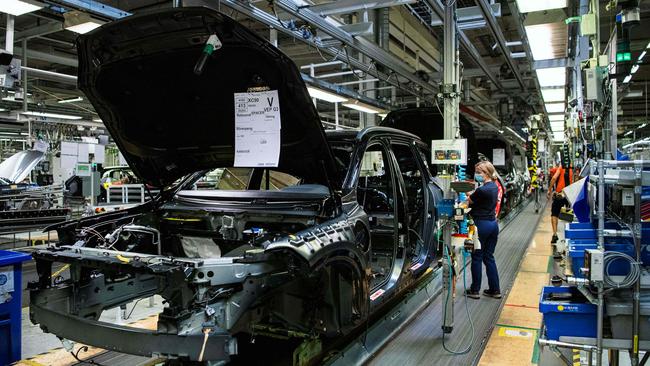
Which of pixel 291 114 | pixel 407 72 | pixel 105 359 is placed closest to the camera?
pixel 291 114

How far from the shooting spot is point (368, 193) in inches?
184

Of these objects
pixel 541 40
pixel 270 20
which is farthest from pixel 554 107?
pixel 270 20

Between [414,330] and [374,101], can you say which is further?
[374,101]

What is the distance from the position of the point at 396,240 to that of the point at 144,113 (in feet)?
6.78

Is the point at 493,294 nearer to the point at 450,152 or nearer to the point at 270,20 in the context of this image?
the point at 450,152

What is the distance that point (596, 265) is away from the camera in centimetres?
211

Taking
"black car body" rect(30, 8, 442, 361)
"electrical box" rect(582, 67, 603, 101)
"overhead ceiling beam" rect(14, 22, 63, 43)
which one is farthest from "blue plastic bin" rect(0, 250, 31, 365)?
"overhead ceiling beam" rect(14, 22, 63, 43)

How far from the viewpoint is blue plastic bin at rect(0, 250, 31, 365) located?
308 cm

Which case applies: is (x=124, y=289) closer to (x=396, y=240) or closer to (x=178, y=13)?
(x=178, y=13)

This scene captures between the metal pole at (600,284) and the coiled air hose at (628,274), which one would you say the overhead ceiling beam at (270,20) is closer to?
the metal pole at (600,284)

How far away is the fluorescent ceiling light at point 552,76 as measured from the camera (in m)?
A: 6.73

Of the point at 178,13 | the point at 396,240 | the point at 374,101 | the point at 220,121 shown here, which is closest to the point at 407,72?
the point at 374,101

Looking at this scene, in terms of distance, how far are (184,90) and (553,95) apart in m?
8.72

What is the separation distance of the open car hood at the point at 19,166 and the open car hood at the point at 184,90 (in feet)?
19.6
